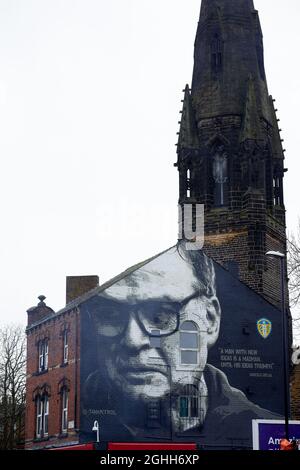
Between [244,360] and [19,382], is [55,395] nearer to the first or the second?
[244,360]

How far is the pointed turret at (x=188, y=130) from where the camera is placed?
170 ft

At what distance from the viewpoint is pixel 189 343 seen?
4453 cm

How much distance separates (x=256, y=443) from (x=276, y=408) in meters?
26.8

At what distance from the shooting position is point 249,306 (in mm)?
46156

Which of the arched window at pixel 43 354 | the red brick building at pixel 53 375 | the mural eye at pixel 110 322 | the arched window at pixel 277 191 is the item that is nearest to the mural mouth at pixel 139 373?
the mural eye at pixel 110 322

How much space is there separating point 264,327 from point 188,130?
12256 mm

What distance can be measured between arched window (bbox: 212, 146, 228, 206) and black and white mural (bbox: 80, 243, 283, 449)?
5.85 meters

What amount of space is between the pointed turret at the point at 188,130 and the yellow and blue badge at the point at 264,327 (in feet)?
35.5

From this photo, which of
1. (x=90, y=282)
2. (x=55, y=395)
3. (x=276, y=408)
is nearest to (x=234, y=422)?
(x=276, y=408)

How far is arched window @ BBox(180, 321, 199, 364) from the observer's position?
44250mm

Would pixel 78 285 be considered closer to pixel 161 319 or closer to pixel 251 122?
pixel 161 319

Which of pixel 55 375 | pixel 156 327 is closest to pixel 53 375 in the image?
pixel 55 375

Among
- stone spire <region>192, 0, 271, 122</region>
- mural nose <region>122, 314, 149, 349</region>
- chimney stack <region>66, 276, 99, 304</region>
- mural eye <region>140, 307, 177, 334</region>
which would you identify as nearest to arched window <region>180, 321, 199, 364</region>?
mural eye <region>140, 307, 177, 334</region>

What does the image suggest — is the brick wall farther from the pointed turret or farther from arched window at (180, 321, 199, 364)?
the pointed turret
